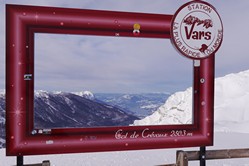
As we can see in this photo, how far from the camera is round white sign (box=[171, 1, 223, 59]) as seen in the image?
5.61 metres

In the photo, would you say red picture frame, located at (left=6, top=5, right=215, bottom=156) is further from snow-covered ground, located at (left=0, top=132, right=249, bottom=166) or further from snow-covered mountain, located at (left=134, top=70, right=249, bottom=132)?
snow-covered mountain, located at (left=134, top=70, right=249, bottom=132)

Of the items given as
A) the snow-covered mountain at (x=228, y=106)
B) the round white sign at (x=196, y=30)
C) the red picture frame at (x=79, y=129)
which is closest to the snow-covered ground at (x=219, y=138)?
the snow-covered mountain at (x=228, y=106)

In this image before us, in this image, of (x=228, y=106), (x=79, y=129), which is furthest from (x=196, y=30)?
(x=228, y=106)

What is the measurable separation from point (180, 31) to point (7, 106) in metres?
3.46

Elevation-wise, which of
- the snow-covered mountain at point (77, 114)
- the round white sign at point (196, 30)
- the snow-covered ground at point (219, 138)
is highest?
the round white sign at point (196, 30)

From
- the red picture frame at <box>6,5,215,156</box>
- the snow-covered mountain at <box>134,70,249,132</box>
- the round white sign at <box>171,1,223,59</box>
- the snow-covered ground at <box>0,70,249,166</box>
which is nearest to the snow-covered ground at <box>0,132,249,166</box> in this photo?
the snow-covered ground at <box>0,70,249,166</box>

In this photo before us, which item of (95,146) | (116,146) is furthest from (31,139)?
(116,146)

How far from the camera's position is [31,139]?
16.4 ft

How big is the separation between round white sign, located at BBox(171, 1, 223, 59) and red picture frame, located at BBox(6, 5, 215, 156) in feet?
0.58

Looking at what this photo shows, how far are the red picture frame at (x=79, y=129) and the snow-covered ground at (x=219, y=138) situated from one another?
203 centimetres

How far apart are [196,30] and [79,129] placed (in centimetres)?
297

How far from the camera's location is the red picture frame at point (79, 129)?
4.85 m

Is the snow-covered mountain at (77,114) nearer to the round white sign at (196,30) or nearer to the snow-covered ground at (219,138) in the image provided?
the round white sign at (196,30)

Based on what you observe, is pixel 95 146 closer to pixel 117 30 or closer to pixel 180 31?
pixel 117 30
